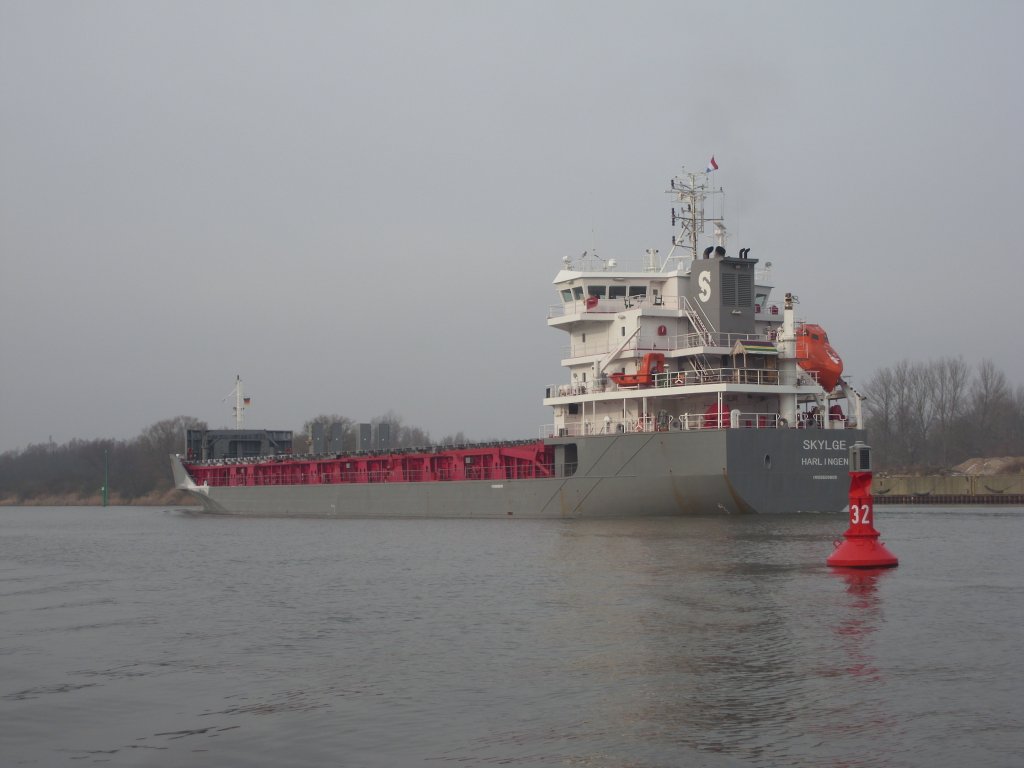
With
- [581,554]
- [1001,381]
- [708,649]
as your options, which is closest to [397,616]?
[708,649]

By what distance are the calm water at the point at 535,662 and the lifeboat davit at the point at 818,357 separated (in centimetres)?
965

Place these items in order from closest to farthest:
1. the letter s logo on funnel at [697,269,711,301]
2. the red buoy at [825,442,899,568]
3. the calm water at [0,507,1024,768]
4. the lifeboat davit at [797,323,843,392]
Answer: the calm water at [0,507,1024,768], the red buoy at [825,442,899,568], the lifeboat davit at [797,323,843,392], the letter s logo on funnel at [697,269,711,301]

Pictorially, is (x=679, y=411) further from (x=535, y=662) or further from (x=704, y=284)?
(x=535, y=662)

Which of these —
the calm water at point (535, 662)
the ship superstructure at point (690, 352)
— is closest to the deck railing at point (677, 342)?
the ship superstructure at point (690, 352)

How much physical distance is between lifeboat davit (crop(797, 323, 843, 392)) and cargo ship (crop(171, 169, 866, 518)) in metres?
0.05

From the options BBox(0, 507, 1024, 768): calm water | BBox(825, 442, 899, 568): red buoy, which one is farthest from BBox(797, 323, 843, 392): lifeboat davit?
BBox(825, 442, 899, 568): red buoy

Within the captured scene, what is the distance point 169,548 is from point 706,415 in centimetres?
1797

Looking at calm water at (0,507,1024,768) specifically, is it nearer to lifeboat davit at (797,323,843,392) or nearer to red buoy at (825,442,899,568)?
red buoy at (825,442,899,568)

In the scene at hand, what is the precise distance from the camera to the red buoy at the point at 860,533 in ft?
67.9

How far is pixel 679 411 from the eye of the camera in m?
36.6

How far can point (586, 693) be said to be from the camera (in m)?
11.8

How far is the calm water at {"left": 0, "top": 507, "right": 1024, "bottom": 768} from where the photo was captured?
→ 9906 mm

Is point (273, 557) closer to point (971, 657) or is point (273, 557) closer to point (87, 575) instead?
point (87, 575)

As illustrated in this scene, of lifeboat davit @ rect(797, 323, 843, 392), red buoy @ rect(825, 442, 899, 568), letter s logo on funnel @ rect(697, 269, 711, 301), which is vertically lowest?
red buoy @ rect(825, 442, 899, 568)
